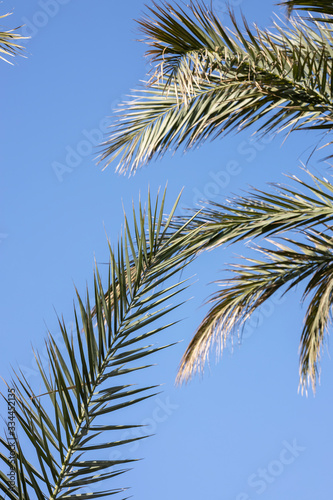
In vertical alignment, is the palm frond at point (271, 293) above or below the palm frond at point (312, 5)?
below

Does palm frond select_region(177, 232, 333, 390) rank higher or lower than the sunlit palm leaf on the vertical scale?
lower

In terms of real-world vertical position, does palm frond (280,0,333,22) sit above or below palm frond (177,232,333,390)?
above

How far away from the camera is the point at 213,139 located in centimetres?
411

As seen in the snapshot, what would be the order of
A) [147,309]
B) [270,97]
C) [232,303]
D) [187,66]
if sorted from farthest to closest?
[232,303] → [270,97] → [187,66] → [147,309]

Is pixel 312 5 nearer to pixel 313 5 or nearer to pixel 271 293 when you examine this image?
pixel 313 5

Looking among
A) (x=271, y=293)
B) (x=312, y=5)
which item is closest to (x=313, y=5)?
(x=312, y=5)

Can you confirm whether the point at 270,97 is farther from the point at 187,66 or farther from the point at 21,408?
the point at 21,408

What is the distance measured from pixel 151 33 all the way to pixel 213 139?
0.80 meters

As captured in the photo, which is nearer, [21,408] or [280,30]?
[21,408]

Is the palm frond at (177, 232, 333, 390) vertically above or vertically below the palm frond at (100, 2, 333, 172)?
below

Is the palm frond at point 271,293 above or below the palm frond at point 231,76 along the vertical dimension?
below

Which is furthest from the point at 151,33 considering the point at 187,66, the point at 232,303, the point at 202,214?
the point at 232,303

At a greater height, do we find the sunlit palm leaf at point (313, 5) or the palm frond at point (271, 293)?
the sunlit palm leaf at point (313, 5)

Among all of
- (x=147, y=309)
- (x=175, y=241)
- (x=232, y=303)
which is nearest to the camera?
(x=147, y=309)
